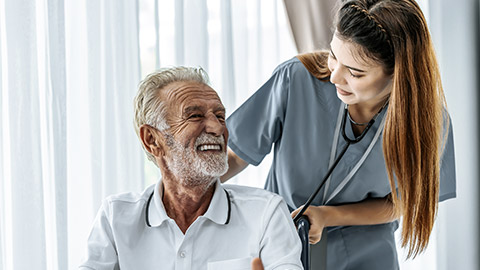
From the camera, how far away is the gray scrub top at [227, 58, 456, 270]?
1630 millimetres

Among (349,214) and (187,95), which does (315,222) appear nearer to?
(349,214)

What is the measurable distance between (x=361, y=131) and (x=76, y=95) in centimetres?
91

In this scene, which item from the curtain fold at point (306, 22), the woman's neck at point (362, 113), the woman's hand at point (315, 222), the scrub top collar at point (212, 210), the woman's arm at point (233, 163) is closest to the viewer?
the scrub top collar at point (212, 210)

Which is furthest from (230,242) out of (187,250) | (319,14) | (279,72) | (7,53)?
(319,14)

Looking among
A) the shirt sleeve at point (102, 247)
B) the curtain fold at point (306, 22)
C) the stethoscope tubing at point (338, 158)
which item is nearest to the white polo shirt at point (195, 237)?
the shirt sleeve at point (102, 247)

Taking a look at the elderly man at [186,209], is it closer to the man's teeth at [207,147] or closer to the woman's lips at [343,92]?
the man's teeth at [207,147]

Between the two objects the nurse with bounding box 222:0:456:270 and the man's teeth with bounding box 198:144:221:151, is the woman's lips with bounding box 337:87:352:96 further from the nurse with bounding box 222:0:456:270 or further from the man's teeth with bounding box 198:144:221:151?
the man's teeth with bounding box 198:144:221:151

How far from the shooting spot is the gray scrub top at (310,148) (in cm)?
163

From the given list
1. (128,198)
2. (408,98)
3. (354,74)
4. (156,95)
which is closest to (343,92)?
(354,74)

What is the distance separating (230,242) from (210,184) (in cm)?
16

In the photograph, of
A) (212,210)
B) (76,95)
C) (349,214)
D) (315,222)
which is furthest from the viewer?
(76,95)

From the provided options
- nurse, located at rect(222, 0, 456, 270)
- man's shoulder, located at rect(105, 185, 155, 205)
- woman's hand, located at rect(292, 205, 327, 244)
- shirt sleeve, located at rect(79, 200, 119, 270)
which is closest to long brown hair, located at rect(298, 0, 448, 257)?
nurse, located at rect(222, 0, 456, 270)

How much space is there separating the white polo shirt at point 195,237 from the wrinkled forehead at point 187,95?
9.8 inches

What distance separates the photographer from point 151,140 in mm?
1414
